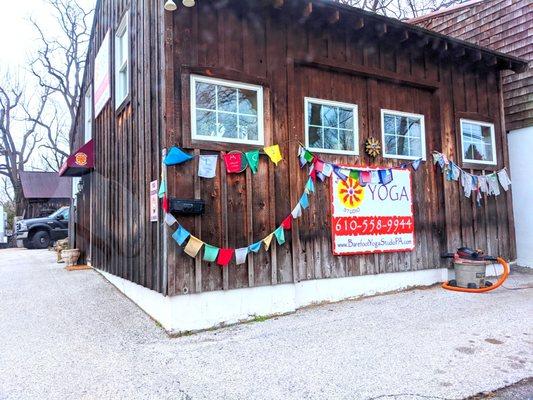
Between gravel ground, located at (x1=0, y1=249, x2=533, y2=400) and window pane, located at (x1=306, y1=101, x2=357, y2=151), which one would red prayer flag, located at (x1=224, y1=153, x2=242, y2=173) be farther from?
gravel ground, located at (x1=0, y1=249, x2=533, y2=400)

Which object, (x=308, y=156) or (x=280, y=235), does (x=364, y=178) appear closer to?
(x=308, y=156)

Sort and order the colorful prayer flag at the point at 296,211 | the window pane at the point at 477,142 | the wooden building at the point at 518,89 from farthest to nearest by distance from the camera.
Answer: the wooden building at the point at 518,89, the window pane at the point at 477,142, the colorful prayer flag at the point at 296,211

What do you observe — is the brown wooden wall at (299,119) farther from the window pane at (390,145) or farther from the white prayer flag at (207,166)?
the window pane at (390,145)

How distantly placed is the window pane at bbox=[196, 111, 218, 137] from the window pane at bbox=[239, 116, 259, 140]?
0.37 meters

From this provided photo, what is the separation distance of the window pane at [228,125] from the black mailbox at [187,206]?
946 mm

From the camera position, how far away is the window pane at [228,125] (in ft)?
17.6

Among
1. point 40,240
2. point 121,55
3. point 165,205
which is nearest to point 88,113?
point 121,55

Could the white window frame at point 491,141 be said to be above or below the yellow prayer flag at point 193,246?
above

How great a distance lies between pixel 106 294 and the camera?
7.01 metres

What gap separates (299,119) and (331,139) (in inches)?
25.9

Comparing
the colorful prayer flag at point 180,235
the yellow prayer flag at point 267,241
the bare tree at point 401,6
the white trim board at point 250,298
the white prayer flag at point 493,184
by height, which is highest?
the bare tree at point 401,6

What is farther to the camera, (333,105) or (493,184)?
(493,184)

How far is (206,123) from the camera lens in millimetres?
5270

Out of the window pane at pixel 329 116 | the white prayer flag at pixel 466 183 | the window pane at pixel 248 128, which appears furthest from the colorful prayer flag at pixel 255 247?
the white prayer flag at pixel 466 183
